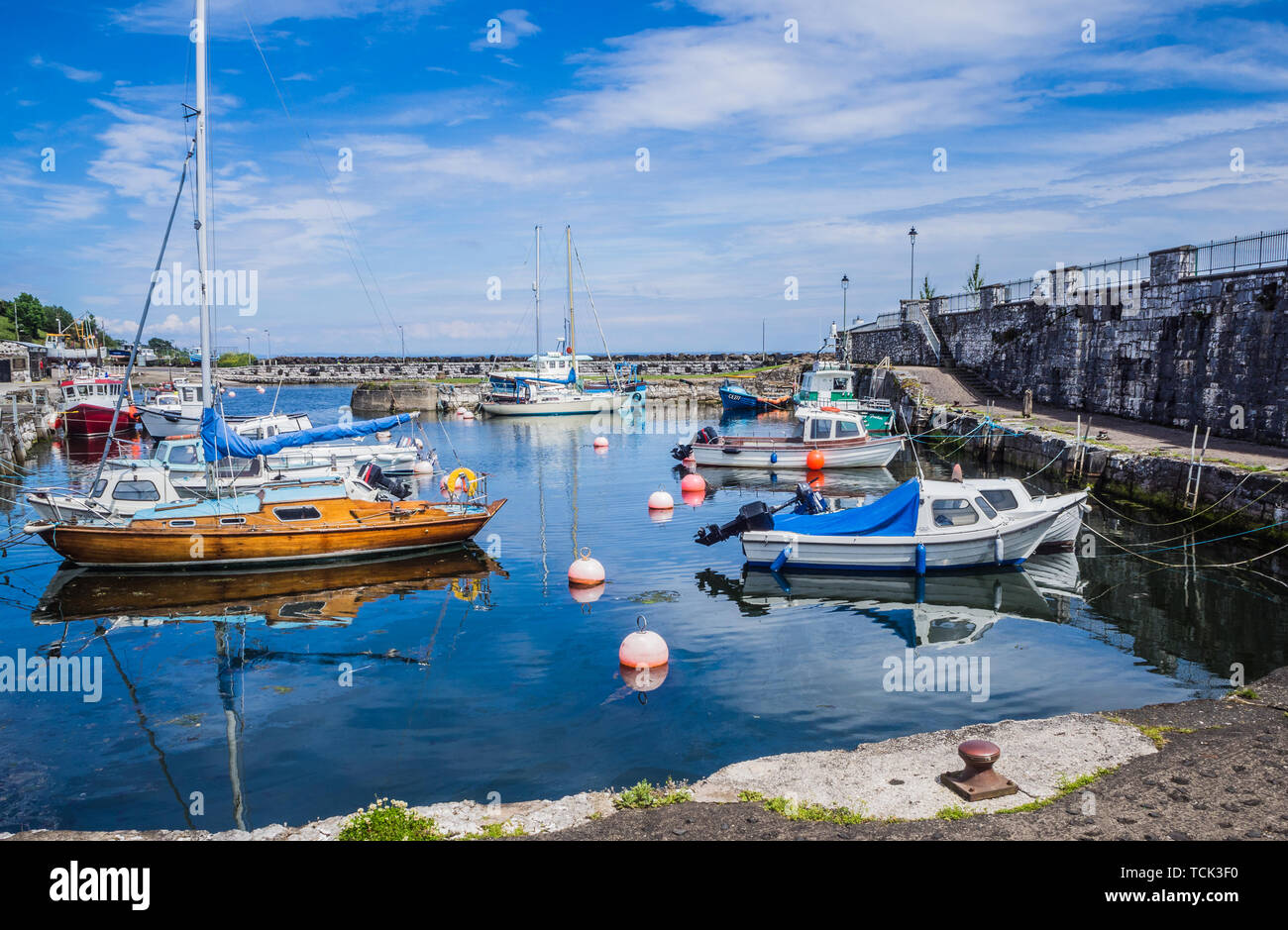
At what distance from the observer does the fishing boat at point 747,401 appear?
62688 mm

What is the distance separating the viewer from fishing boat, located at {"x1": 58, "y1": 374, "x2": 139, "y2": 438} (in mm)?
44625

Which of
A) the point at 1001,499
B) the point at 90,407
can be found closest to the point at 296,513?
the point at 1001,499

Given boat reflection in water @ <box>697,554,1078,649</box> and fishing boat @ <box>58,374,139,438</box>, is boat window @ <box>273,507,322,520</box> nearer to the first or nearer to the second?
boat reflection in water @ <box>697,554,1078,649</box>

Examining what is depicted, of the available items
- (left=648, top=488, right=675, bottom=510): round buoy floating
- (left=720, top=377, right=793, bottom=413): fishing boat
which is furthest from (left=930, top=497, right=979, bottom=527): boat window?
(left=720, top=377, right=793, bottom=413): fishing boat

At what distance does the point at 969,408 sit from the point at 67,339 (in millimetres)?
100500

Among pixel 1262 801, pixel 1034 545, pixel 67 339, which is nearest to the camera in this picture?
pixel 1262 801

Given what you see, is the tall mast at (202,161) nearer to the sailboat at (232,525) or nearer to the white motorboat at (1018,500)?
the sailboat at (232,525)

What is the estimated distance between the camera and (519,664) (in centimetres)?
1372

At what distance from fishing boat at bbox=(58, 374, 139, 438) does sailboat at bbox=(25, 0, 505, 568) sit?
27.7 metres

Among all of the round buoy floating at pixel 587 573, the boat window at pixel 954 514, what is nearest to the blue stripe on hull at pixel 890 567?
the boat window at pixel 954 514

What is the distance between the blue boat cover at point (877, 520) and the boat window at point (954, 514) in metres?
0.59
